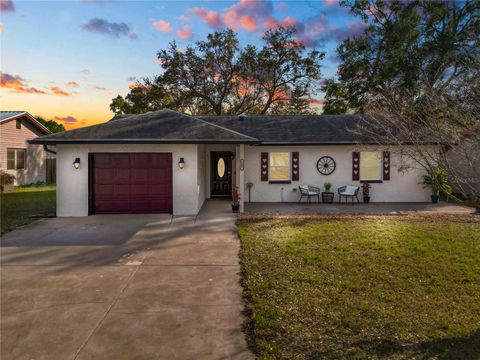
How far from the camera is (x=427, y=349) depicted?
12.1 feet

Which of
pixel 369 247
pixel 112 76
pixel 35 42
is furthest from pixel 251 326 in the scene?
pixel 112 76

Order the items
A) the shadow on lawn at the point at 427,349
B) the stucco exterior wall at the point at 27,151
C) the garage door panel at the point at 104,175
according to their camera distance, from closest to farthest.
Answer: the shadow on lawn at the point at 427,349 → the garage door panel at the point at 104,175 → the stucco exterior wall at the point at 27,151

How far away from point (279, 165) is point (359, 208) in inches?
160

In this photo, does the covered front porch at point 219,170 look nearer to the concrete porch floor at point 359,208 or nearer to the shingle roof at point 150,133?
the concrete porch floor at point 359,208

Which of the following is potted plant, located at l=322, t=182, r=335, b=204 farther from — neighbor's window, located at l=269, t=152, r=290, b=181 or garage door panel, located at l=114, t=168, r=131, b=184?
garage door panel, located at l=114, t=168, r=131, b=184

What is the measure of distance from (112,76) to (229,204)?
782cm

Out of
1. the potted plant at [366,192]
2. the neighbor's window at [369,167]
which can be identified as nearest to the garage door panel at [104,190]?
the potted plant at [366,192]

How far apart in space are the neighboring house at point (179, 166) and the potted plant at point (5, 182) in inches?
392

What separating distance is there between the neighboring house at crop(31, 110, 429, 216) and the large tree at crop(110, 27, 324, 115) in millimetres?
17602

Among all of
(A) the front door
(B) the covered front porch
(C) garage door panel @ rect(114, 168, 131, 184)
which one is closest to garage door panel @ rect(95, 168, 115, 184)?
(C) garage door panel @ rect(114, 168, 131, 184)

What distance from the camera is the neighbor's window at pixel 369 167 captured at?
50.4 ft

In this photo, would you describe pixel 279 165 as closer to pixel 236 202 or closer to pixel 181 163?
pixel 236 202

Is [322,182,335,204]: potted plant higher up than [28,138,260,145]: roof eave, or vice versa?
[28,138,260,145]: roof eave

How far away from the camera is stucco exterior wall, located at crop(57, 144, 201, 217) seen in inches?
464
